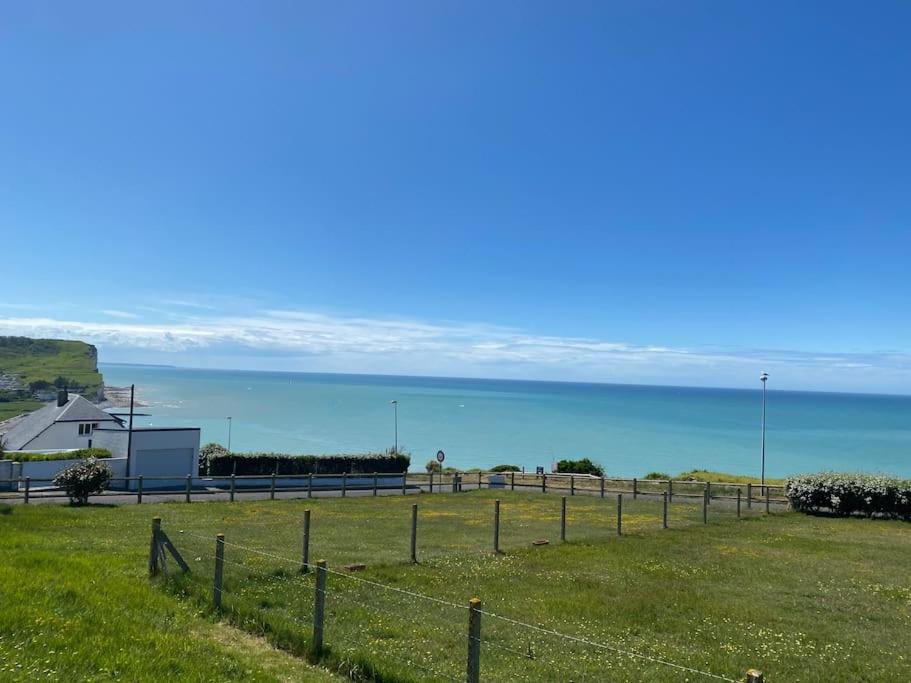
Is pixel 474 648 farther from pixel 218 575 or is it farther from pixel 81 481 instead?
pixel 81 481

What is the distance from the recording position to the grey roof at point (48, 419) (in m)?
48.9

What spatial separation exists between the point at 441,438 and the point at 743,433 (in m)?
76.1

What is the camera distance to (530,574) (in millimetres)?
13273

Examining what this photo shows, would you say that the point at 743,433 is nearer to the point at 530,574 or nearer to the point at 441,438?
the point at 441,438

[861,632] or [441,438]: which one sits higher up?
[861,632]

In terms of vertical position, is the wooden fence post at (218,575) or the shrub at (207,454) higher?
the wooden fence post at (218,575)

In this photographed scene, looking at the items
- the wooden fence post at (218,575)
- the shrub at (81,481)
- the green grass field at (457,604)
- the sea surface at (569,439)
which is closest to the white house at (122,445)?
the shrub at (81,481)

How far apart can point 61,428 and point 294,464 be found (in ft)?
63.5

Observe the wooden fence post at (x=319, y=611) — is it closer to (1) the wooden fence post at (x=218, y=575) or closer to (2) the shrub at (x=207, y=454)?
(1) the wooden fence post at (x=218, y=575)

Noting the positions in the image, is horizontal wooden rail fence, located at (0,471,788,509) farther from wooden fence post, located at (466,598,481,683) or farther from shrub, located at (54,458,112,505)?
wooden fence post, located at (466,598,481,683)

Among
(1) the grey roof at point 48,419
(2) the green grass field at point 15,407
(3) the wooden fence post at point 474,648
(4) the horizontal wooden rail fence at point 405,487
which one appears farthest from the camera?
(2) the green grass field at point 15,407

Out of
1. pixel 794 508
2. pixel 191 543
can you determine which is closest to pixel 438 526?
pixel 191 543

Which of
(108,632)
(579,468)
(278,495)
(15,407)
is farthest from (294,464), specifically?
(15,407)

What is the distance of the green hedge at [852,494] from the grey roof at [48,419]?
44.1 metres
